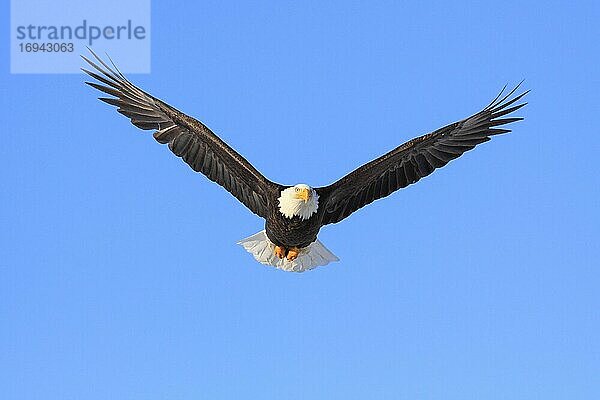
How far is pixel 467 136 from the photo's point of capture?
13.1 metres

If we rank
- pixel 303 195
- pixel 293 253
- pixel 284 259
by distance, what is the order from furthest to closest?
pixel 284 259 → pixel 293 253 → pixel 303 195

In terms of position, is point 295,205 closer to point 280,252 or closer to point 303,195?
point 303,195

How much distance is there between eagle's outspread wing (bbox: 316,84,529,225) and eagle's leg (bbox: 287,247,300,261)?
1.61 feet

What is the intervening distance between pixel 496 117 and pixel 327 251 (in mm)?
2609

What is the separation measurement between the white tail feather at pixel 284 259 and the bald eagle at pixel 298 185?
125 mm

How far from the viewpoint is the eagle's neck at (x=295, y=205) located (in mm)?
12234

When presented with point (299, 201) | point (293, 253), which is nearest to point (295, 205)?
point (299, 201)

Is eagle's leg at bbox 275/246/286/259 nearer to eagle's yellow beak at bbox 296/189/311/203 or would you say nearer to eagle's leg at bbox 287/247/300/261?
eagle's leg at bbox 287/247/300/261

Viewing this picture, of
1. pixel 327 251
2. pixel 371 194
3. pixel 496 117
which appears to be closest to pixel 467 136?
pixel 496 117

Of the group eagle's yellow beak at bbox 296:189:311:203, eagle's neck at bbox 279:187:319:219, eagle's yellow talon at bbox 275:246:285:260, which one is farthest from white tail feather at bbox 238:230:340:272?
eagle's yellow beak at bbox 296:189:311:203

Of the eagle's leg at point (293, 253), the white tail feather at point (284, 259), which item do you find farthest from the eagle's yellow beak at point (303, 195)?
the white tail feather at point (284, 259)

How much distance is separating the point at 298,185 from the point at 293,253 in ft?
4.41

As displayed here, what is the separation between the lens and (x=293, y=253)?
1342 cm

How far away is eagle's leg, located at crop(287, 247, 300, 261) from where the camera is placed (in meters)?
13.3
